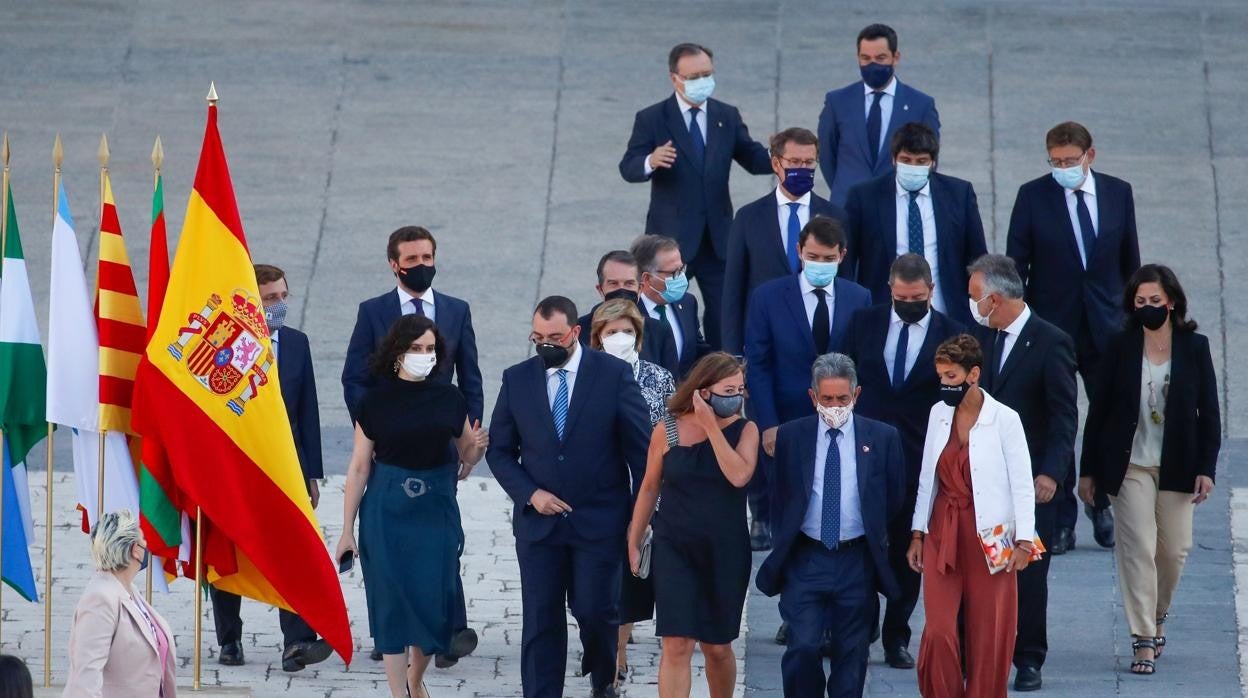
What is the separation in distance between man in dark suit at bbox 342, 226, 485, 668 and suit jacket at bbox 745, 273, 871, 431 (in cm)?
136

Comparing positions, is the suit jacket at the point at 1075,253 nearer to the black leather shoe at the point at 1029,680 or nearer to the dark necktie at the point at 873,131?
the dark necktie at the point at 873,131

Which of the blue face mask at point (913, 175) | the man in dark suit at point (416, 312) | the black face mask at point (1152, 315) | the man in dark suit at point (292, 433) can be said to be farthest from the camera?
the blue face mask at point (913, 175)

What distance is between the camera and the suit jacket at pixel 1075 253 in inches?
472

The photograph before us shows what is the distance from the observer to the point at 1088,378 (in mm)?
12227

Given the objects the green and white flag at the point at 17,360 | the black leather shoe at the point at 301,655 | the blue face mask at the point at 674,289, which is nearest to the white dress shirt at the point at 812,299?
the blue face mask at the point at 674,289

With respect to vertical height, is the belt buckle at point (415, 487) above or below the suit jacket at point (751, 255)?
below

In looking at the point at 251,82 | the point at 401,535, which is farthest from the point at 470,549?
the point at 251,82

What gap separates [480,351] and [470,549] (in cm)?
286

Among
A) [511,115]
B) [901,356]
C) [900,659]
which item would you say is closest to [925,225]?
[901,356]

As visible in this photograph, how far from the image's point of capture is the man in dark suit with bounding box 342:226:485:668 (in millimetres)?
10727

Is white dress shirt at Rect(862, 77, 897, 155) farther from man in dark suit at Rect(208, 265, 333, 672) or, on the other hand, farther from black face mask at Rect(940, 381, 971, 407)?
A: man in dark suit at Rect(208, 265, 333, 672)

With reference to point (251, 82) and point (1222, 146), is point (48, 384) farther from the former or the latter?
point (1222, 146)

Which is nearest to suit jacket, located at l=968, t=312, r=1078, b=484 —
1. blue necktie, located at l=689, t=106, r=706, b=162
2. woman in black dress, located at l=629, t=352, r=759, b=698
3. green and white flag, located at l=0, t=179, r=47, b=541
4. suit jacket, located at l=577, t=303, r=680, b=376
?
woman in black dress, located at l=629, t=352, r=759, b=698

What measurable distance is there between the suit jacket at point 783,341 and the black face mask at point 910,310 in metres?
0.49
